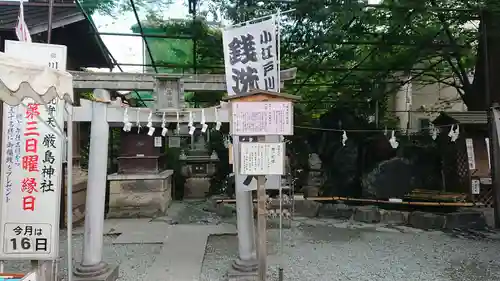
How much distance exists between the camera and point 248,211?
20.8 ft

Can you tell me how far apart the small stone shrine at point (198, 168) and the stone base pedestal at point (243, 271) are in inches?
393

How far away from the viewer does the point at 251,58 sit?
6355 millimetres

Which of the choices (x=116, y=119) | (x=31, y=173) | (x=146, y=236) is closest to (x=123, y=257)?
(x=146, y=236)

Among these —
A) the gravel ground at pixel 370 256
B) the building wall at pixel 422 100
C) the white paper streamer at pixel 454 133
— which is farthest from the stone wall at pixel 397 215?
the building wall at pixel 422 100

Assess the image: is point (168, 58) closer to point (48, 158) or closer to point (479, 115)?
point (48, 158)

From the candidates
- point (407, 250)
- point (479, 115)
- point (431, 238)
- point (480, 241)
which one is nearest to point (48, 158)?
point (407, 250)

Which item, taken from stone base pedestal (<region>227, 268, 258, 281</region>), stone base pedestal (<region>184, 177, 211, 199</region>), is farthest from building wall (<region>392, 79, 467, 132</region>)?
stone base pedestal (<region>227, 268, 258, 281</region>)

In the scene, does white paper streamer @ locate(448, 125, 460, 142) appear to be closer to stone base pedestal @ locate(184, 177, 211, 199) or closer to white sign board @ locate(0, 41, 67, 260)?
stone base pedestal @ locate(184, 177, 211, 199)

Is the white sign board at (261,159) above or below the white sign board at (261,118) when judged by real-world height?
below

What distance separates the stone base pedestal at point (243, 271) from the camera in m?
6.14

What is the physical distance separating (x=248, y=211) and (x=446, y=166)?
10.4 meters

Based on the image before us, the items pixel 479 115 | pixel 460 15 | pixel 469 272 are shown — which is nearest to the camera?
pixel 469 272

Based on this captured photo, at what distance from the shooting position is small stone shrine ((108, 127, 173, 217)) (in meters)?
11.9

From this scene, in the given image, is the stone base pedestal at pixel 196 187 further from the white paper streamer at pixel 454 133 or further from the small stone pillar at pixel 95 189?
the small stone pillar at pixel 95 189
